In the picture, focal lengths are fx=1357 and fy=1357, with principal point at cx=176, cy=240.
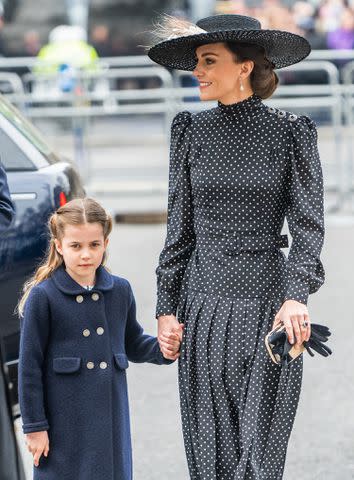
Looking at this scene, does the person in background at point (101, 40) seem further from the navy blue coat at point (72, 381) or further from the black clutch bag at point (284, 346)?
the black clutch bag at point (284, 346)

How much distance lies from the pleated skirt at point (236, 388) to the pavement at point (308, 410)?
1.46 meters

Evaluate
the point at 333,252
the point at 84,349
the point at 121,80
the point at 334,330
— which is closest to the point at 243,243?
the point at 84,349

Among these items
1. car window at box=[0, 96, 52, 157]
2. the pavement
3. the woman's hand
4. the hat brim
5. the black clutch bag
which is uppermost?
the hat brim

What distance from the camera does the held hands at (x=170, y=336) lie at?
4227 mm

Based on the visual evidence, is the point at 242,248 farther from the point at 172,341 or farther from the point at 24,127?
the point at 24,127

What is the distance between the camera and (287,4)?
23484 mm

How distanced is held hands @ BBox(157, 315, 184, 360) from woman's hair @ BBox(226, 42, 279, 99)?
759mm

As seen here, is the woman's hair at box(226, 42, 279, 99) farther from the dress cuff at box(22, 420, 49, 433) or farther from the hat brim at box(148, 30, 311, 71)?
the dress cuff at box(22, 420, 49, 433)

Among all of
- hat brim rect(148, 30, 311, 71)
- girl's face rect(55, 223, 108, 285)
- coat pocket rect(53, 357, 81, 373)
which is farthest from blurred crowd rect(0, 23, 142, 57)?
coat pocket rect(53, 357, 81, 373)

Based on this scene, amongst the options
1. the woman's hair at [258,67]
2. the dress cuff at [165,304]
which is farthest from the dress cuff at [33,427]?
the woman's hair at [258,67]

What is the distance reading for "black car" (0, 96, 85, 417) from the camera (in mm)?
6047

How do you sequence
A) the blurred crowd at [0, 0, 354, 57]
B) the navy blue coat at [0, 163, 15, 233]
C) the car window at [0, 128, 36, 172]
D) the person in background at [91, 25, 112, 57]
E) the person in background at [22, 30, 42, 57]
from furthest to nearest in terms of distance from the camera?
1. the person in background at [22, 30, 42, 57]
2. the person in background at [91, 25, 112, 57]
3. the blurred crowd at [0, 0, 354, 57]
4. the car window at [0, 128, 36, 172]
5. the navy blue coat at [0, 163, 15, 233]

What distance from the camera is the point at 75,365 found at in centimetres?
409

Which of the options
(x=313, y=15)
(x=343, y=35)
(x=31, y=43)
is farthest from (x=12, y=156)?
(x=31, y=43)
